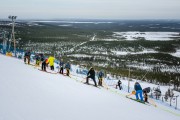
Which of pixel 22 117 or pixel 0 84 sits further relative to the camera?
pixel 0 84

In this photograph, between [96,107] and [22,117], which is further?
[96,107]

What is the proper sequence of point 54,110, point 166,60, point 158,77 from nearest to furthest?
1. point 54,110
2. point 158,77
3. point 166,60

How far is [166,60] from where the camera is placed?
71.6 meters

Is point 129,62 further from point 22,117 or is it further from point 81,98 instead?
point 22,117

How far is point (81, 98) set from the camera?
12.2 metres

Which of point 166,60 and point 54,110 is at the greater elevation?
point 54,110

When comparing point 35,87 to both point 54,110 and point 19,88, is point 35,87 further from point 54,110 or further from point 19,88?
point 54,110

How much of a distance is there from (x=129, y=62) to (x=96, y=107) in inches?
2158

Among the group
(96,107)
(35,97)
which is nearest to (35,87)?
(35,97)

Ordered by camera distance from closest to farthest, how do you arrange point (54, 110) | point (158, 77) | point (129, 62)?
point (54, 110)
point (158, 77)
point (129, 62)

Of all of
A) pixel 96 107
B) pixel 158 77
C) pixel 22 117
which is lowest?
pixel 158 77

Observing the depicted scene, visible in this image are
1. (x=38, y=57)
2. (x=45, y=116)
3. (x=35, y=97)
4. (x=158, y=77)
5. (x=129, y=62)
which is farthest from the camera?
(x=129, y=62)

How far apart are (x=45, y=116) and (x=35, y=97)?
7.46ft

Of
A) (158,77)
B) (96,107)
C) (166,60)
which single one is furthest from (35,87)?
(166,60)
